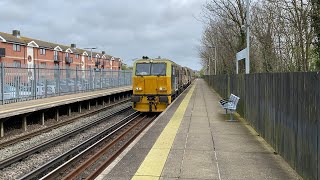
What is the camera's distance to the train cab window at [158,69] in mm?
18781

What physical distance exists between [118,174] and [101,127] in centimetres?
932

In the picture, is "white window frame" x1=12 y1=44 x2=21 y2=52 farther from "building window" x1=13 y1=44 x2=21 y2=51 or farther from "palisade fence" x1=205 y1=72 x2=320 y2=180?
"palisade fence" x1=205 y1=72 x2=320 y2=180

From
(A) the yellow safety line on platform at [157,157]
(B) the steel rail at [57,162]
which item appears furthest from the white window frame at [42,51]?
(A) the yellow safety line on platform at [157,157]

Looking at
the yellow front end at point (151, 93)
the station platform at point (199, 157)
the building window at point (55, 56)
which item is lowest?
the station platform at point (199, 157)

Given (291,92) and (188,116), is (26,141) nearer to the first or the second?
(188,116)

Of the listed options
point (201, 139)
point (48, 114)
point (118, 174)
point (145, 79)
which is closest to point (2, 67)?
point (48, 114)

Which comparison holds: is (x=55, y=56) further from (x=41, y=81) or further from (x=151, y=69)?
(x=151, y=69)

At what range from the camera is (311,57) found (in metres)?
12.7

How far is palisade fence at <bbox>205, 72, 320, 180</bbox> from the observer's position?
15.8ft

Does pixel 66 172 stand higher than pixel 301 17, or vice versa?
pixel 301 17

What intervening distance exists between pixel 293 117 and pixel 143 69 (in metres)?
13.6

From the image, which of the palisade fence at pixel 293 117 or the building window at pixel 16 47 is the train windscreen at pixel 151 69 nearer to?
the palisade fence at pixel 293 117

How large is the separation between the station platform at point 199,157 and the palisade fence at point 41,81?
9.15 metres

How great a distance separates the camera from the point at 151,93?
723 inches
